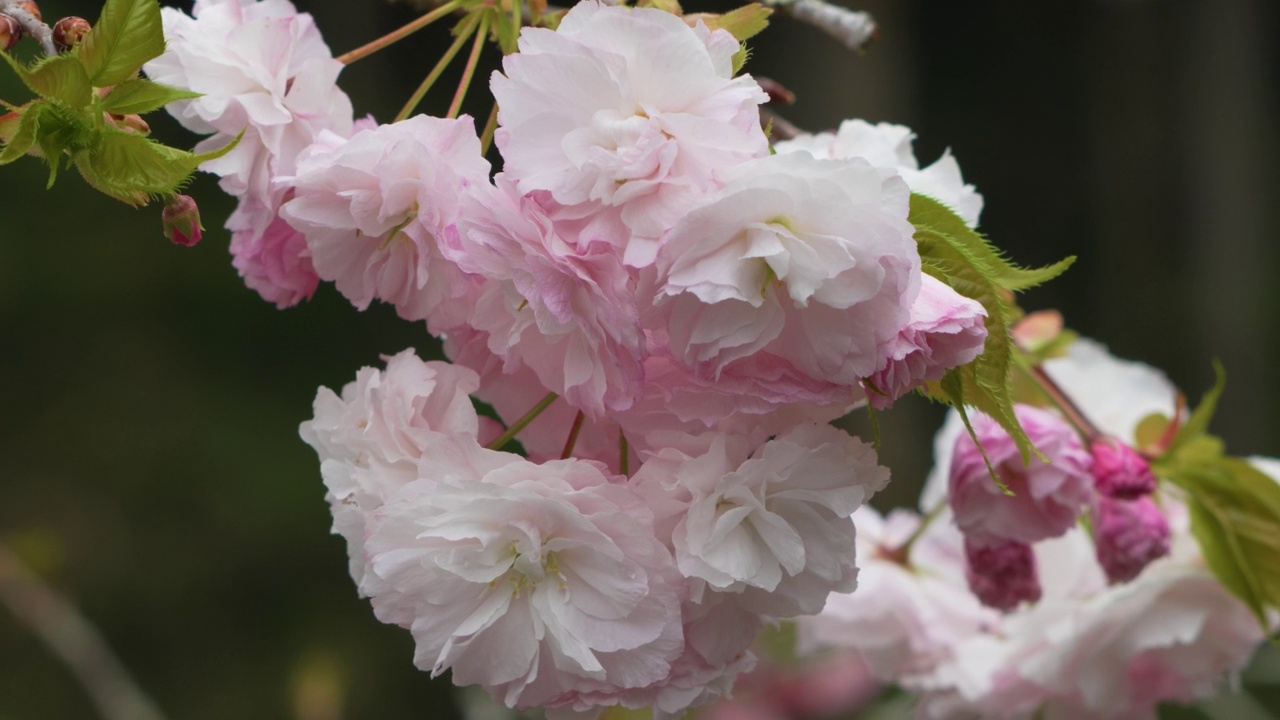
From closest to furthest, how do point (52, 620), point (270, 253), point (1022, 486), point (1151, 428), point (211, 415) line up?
point (270, 253) < point (1022, 486) < point (1151, 428) < point (52, 620) < point (211, 415)

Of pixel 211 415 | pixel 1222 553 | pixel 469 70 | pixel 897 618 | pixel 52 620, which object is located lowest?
pixel 211 415

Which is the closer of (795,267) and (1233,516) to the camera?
(795,267)

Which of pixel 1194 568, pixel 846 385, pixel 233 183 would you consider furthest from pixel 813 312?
pixel 1194 568

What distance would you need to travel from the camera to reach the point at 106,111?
0.35 meters

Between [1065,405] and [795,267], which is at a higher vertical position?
[795,267]

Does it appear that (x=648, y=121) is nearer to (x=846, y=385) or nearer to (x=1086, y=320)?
(x=846, y=385)

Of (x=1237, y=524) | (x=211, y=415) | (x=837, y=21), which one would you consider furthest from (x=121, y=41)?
(x=211, y=415)

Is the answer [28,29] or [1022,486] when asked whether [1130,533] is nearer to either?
[1022,486]

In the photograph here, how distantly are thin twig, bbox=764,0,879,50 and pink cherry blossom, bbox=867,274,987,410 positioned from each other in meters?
0.27

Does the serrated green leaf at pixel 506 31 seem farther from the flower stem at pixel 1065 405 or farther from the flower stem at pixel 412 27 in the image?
the flower stem at pixel 1065 405

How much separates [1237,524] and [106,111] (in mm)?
550

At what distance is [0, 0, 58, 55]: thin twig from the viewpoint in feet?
1.21

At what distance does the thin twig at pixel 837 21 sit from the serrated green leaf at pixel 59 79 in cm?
32

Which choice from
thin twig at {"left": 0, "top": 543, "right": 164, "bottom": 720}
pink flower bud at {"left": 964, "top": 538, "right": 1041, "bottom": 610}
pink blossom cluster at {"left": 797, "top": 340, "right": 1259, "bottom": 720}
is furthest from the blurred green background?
pink flower bud at {"left": 964, "top": 538, "right": 1041, "bottom": 610}
